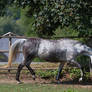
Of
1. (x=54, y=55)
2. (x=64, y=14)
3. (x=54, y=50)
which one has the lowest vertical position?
(x=54, y=55)

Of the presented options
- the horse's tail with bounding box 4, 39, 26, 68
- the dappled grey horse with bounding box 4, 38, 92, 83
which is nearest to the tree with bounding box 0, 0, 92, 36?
the dappled grey horse with bounding box 4, 38, 92, 83

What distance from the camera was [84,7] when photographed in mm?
11781

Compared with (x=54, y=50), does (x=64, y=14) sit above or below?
above

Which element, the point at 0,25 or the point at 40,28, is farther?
the point at 0,25

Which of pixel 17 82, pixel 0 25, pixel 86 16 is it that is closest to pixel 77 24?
pixel 86 16

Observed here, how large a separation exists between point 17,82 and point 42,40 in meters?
1.91

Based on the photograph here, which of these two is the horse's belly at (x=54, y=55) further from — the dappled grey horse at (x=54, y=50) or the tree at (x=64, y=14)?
the tree at (x=64, y=14)

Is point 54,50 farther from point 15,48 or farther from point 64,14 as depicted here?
point 15,48

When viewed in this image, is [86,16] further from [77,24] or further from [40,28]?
[40,28]

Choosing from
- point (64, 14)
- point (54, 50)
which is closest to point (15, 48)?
point (54, 50)

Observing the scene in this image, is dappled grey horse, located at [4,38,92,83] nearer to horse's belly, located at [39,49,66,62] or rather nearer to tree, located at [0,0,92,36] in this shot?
horse's belly, located at [39,49,66,62]

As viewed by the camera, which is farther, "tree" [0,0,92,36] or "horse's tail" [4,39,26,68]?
"horse's tail" [4,39,26,68]

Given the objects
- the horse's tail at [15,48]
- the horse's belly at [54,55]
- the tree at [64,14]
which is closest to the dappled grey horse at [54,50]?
the horse's belly at [54,55]

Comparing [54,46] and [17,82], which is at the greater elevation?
[54,46]
